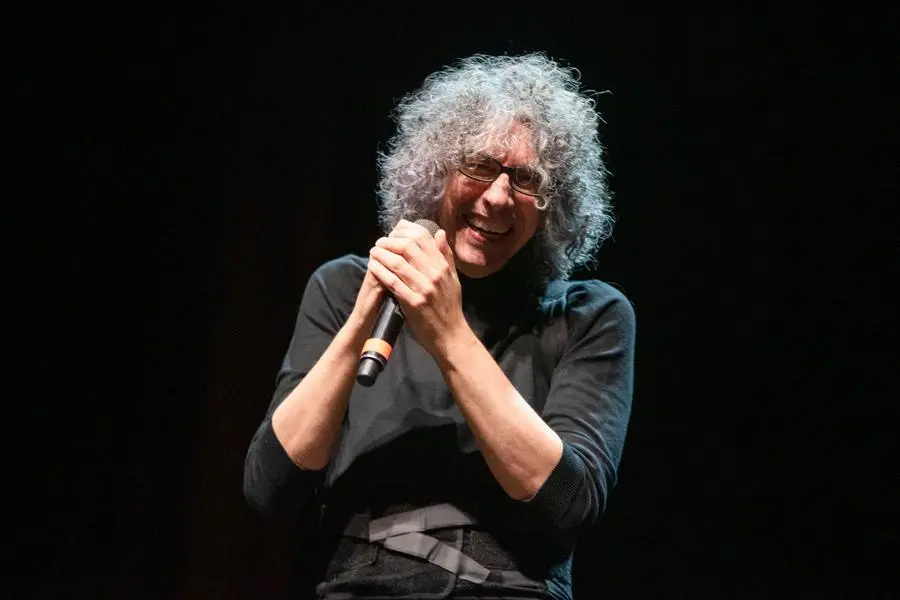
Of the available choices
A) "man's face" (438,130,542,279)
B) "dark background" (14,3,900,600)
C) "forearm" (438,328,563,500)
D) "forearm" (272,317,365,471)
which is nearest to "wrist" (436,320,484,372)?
"forearm" (438,328,563,500)

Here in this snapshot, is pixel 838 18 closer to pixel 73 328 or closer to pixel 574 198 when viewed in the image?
pixel 574 198

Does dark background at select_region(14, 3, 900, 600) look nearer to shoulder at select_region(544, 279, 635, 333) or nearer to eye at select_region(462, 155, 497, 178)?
shoulder at select_region(544, 279, 635, 333)

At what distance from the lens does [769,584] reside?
1964 millimetres

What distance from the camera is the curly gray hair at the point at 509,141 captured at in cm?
133

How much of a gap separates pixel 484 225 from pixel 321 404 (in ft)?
1.17

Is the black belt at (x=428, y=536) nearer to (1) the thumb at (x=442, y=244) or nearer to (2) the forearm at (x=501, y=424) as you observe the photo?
(2) the forearm at (x=501, y=424)

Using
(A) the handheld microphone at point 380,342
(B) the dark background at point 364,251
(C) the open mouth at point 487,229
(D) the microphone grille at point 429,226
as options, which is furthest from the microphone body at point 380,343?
(B) the dark background at point 364,251

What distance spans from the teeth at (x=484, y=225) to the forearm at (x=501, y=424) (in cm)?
24

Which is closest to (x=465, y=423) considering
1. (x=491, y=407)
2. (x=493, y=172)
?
(x=491, y=407)

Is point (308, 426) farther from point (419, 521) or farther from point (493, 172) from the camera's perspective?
point (493, 172)

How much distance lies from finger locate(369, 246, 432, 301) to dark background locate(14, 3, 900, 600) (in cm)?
102

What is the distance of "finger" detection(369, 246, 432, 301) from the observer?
1.08 meters

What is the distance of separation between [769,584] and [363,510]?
3.86 feet

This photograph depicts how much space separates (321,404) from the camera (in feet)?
3.71
